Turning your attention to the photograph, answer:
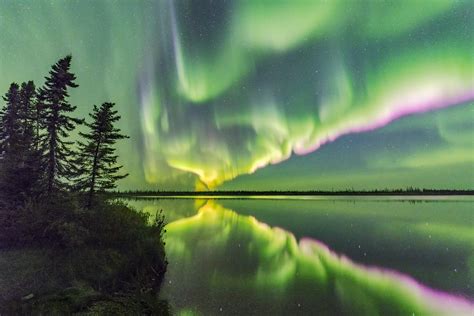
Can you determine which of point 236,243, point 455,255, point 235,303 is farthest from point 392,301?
point 236,243

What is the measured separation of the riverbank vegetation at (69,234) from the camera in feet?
50.8

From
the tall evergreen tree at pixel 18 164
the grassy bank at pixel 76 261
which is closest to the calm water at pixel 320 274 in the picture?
the grassy bank at pixel 76 261

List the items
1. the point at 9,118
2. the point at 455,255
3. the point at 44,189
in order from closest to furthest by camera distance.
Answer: the point at 44,189 < the point at 455,255 < the point at 9,118

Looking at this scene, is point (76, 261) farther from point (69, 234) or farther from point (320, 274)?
point (320, 274)

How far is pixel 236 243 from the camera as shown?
4288 centimetres

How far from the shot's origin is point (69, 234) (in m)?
20.9

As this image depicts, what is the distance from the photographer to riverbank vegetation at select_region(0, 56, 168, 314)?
15469mm

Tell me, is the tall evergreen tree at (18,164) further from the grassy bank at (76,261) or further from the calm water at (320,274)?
the calm water at (320,274)

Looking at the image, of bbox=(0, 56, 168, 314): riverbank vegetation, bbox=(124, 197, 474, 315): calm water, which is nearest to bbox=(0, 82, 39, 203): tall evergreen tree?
bbox=(0, 56, 168, 314): riverbank vegetation

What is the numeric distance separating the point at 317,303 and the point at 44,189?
24072 millimetres

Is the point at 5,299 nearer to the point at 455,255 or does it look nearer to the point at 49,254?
the point at 49,254

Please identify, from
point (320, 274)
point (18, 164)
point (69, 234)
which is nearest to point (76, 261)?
point (69, 234)

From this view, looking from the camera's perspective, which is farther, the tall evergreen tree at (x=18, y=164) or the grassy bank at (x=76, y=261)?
the tall evergreen tree at (x=18, y=164)

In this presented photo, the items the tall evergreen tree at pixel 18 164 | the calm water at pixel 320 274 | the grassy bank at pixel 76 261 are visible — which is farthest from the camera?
the tall evergreen tree at pixel 18 164
